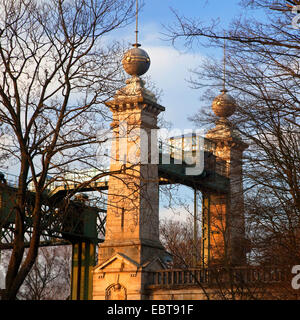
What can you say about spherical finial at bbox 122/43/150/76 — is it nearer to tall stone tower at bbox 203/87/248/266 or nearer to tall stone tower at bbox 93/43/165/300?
tall stone tower at bbox 93/43/165/300

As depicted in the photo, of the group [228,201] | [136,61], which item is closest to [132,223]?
[136,61]

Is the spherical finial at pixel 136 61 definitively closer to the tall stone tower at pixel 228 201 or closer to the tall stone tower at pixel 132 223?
the tall stone tower at pixel 132 223

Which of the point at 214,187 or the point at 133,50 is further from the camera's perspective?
the point at 214,187

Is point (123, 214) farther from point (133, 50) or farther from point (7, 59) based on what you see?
point (7, 59)

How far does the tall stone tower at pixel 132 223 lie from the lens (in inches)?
1312

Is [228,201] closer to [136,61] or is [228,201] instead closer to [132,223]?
[132,223]

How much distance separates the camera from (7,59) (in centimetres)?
1673

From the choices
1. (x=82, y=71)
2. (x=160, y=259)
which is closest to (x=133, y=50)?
(x=160, y=259)

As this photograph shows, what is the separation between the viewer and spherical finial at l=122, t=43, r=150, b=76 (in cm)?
3578

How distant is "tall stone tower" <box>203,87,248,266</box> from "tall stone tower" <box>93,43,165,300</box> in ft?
9.72

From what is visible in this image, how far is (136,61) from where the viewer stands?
35.9 m
